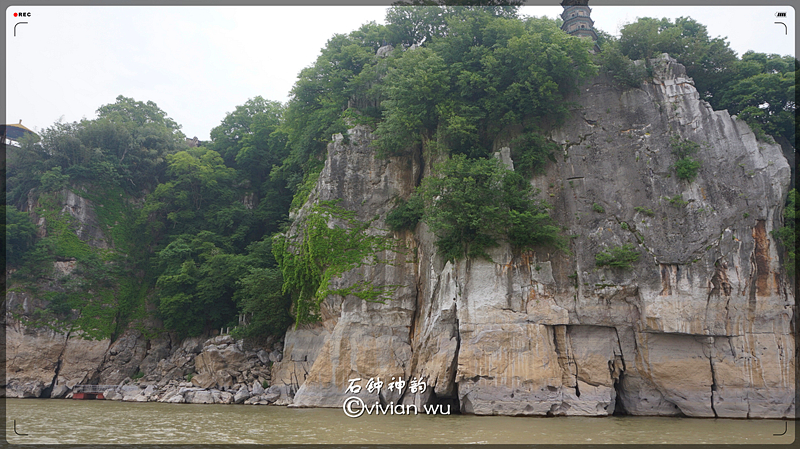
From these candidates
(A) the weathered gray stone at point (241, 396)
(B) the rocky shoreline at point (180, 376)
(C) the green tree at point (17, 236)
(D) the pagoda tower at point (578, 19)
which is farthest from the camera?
(D) the pagoda tower at point (578, 19)

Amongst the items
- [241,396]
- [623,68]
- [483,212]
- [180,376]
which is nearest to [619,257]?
[483,212]

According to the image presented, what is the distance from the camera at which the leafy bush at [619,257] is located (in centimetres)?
1847

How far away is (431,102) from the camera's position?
2217 cm

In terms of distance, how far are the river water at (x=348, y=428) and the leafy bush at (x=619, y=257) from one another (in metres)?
5.27

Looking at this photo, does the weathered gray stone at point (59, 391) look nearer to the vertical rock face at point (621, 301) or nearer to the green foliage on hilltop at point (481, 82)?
the vertical rock face at point (621, 301)

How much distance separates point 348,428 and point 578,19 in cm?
2901

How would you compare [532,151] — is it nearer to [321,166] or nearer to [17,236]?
[321,166]

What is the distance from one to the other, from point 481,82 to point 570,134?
4304 mm

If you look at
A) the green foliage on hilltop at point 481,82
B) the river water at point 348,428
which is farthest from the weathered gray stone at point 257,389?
the green foliage on hilltop at point 481,82

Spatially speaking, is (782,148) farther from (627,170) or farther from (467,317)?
(467,317)

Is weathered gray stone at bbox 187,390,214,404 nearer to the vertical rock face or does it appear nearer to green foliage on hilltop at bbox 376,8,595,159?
the vertical rock face

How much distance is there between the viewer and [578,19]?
32312mm

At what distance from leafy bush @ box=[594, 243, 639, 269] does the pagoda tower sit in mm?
18352

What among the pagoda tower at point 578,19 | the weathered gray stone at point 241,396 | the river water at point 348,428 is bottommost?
the weathered gray stone at point 241,396
